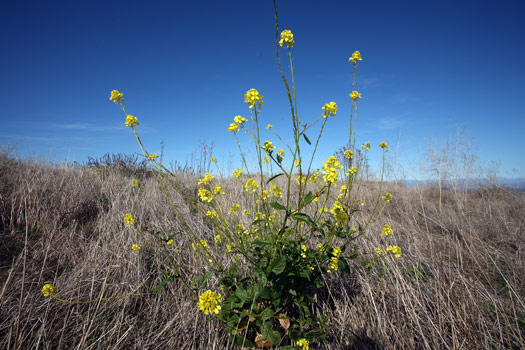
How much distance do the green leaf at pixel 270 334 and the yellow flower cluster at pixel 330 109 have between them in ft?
4.81

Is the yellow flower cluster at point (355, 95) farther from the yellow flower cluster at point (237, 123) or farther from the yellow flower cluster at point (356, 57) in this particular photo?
the yellow flower cluster at point (237, 123)

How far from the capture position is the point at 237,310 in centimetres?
159

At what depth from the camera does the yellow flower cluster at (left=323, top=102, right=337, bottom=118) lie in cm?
153

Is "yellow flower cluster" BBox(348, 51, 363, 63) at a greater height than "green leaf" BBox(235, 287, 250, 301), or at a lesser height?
greater

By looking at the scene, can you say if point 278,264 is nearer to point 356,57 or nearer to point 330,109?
point 330,109

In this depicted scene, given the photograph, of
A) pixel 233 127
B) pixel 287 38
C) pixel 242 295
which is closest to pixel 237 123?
pixel 233 127

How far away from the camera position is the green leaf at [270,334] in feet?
4.57

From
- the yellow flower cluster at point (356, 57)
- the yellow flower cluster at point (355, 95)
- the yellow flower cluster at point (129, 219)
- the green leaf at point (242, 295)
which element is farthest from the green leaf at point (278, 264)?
the yellow flower cluster at point (356, 57)

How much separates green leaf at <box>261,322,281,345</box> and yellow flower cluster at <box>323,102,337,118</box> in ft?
4.81

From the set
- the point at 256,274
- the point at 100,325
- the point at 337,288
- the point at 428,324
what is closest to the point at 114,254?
the point at 100,325

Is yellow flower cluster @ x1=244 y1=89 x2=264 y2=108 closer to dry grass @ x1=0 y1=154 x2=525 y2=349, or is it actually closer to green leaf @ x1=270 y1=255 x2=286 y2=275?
green leaf @ x1=270 y1=255 x2=286 y2=275

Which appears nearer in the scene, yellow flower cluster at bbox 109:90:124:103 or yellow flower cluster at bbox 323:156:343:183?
yellow flower cluster at bbox 323:156:343:183

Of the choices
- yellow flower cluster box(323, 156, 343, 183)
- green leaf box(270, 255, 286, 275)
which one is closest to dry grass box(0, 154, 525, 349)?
green leaf box(270, 255, 286, 275)

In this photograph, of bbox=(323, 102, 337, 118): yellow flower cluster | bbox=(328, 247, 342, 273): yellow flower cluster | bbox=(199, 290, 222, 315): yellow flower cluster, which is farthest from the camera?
bbox=(328, 247, 342, 273): yellow flower cluster
